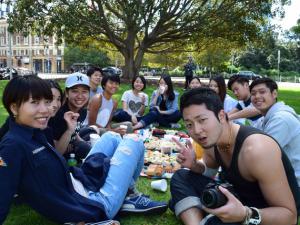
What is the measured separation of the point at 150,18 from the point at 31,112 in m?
17.2

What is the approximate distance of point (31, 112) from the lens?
8.20 ft

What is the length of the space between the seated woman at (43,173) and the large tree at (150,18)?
15490mm

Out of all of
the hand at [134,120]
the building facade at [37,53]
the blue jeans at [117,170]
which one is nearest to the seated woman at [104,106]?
the hand at [134,120]

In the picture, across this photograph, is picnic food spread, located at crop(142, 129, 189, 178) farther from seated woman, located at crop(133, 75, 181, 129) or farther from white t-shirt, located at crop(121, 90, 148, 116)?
white t-shirt, located at crop(121, 90, 148, 116)

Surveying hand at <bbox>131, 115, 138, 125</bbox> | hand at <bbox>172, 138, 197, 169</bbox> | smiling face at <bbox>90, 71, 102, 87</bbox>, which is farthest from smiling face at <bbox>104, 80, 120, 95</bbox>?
hand at <bbox>172, 138, 197, 169</bbox>

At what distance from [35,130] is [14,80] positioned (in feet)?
1.22

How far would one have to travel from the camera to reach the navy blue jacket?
7.35 feet

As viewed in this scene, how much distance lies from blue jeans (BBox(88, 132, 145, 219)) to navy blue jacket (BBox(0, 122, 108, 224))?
0.13 meters

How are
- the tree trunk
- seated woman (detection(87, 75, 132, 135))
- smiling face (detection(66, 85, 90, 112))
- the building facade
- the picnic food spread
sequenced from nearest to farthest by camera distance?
smiling face (detection(66, 85, 90, 112)), the picnic food spread, seated woman (detection(87, 75, 132, 135)), the tree trunk, the building facade

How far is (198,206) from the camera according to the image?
2.89 meters

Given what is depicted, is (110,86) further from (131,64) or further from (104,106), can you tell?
(131,64)

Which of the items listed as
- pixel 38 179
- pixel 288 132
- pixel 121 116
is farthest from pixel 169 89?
pixel 38 179

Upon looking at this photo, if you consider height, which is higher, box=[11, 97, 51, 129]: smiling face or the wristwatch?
box=[11, 97, 51, 129]: smiling face

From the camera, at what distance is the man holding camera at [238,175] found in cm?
221
